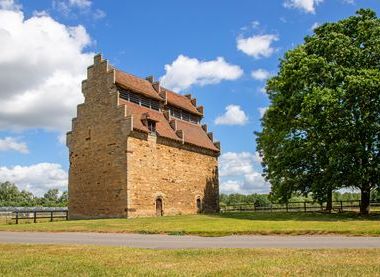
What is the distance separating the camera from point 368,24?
111 feet

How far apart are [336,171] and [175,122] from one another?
17736mm

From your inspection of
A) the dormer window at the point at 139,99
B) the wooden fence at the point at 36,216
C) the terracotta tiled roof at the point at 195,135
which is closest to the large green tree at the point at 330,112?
the terracotta tiled roof at the point at 195,135

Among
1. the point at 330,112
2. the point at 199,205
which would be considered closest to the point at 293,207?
the point at 199,205

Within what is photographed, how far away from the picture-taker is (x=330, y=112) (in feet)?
100

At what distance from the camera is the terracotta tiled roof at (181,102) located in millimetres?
46872

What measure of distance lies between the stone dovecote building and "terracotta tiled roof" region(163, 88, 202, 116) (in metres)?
0.71

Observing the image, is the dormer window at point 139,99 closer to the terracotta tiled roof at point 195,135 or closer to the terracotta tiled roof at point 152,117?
the terracotta tiled roof at point 152,117

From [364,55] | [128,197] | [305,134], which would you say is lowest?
[128,197]

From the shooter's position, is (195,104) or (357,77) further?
(195,104)

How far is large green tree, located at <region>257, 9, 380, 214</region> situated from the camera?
30875mm

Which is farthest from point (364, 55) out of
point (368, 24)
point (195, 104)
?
point (195, 104)

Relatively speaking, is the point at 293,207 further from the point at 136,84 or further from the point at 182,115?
the point at 136,84

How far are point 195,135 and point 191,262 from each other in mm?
37099

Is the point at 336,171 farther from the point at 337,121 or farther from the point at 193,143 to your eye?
the point at 193,143
